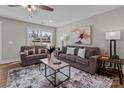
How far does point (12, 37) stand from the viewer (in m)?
4.72

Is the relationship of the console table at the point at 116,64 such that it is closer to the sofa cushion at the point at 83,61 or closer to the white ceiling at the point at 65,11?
the sofa cushion at the point at 83,61

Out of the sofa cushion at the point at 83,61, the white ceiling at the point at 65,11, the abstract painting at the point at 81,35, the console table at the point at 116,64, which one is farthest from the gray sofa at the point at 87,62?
the white ceiling at the point at 65,11

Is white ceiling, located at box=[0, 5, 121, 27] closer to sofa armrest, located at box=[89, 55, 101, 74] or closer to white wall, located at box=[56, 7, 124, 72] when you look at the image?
white wall, located at box=[56, 7, 124, 72]

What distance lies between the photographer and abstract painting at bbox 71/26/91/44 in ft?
14.0

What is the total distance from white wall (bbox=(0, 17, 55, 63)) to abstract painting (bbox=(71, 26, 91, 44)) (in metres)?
2.81

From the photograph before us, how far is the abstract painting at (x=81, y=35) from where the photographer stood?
4273mm

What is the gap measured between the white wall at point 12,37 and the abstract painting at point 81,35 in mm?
2808

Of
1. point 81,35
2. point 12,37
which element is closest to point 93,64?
point 81,35

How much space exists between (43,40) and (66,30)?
5.72 feet

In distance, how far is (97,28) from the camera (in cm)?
391

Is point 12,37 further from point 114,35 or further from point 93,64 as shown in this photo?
point 114,35

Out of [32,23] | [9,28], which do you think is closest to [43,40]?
[32,23]

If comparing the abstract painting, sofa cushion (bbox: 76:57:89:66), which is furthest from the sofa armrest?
the abstract painting
